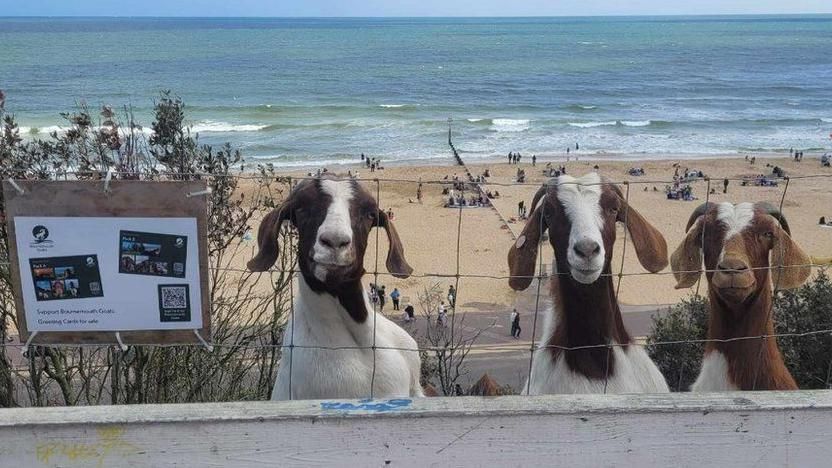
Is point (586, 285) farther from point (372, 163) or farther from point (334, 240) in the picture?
point (372, 163)

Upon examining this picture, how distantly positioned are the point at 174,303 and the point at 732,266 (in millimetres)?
2575

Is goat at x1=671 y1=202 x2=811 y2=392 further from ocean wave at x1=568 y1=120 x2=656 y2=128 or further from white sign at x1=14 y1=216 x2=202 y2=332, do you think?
ocean wave at x1=568 y1=120 x2=656 y2=128

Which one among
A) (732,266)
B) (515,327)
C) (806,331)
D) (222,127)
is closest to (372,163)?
(222,127)

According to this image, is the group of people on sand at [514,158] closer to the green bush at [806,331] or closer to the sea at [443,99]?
the sea at [443,99]

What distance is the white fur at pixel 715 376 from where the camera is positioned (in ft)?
12.9

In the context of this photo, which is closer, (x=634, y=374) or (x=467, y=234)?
(x=634, y=374)

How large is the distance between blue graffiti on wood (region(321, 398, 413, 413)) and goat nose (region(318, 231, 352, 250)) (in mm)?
793

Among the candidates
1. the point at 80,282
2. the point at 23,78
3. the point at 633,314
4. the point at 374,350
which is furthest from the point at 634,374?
the point at 23,78

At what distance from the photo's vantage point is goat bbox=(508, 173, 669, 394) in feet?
12.3

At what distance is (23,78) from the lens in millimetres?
79062

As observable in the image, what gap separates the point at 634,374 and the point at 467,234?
24.3m

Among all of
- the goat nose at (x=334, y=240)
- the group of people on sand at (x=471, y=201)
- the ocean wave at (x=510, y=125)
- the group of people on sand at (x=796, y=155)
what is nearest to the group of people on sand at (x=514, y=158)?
the group of people on sand at (x=471, y=201)

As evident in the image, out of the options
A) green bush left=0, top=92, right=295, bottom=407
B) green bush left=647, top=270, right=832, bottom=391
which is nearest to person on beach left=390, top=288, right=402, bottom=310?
green bush left=647, top=270, right=832, bottom=391

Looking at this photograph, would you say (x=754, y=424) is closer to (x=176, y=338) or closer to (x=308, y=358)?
(x=308, y=358)
